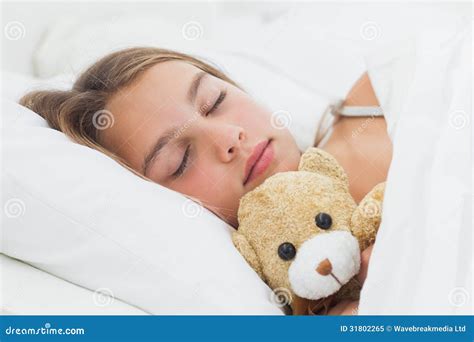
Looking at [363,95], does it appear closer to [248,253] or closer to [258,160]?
[258,160]

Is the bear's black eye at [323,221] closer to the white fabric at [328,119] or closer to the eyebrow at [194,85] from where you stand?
the eyebrow at [194,85]

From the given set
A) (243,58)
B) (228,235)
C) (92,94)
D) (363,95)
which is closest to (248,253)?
(228,235)

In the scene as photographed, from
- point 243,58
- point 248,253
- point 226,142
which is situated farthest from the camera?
point 243,58

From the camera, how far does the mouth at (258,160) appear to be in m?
1.01

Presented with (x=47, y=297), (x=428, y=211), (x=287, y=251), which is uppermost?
(x=428, y=211)

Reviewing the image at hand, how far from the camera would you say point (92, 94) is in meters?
1.13

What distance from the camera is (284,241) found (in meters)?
0.84

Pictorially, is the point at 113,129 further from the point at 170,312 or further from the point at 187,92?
the point at 170,312

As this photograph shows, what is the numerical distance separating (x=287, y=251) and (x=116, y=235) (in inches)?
A: 8.7

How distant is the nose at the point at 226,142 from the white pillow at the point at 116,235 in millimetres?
101

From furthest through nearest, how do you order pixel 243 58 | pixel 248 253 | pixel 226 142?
pixel 243 58 → pixel 226 142 → pixel 248 253

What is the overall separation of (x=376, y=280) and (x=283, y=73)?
2.98 feet

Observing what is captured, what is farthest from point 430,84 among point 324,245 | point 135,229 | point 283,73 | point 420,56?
point 283,73

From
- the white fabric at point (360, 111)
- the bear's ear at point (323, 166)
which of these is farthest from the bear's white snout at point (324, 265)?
the white fabric at point (360, 111)
